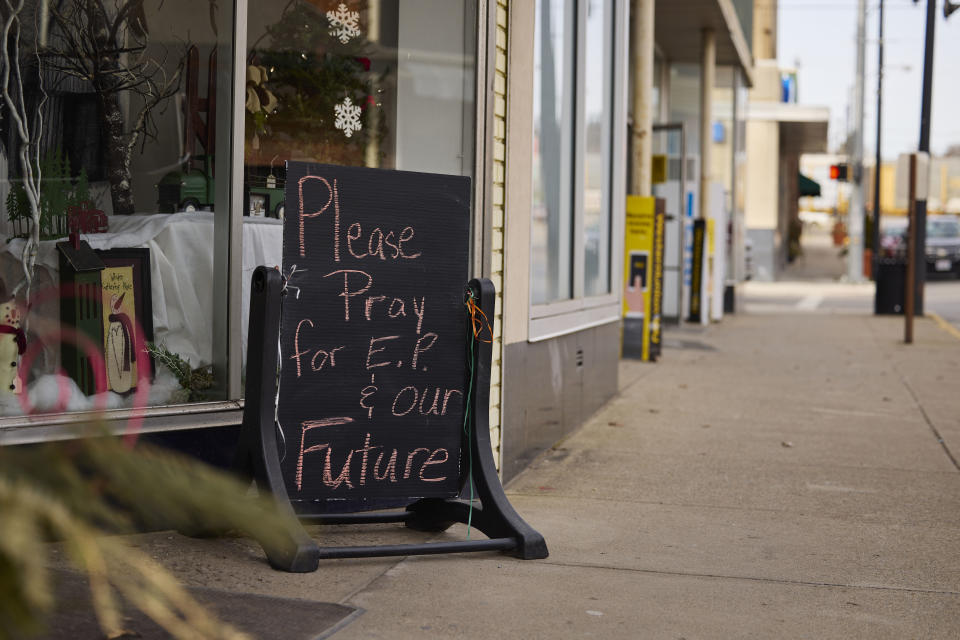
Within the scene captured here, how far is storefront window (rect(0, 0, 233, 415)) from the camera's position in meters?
4.26

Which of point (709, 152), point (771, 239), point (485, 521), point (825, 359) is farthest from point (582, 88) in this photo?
point (771, 239)

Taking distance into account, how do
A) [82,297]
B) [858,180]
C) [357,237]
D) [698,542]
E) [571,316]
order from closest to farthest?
[357,237] → [82,297] → [698,542] → [571,316] → [858,180]

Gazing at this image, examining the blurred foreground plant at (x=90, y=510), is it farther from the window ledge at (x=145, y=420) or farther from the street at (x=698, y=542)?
the window ledge at (x=145, y=420)

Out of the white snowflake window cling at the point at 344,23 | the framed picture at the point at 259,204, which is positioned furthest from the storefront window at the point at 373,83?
the framed picture at the point at 259,204

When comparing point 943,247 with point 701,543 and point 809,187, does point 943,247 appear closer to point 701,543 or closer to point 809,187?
point 809,187

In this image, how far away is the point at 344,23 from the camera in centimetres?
545

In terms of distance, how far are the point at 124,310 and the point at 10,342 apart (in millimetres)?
502

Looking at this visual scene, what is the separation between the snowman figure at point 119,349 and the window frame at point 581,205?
2335mm

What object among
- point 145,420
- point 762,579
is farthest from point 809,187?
point 145,420

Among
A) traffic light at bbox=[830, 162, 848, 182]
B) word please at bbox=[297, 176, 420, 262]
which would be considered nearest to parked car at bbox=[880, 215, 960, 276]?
traffic light at bbox=[830, 162, 848, 182]

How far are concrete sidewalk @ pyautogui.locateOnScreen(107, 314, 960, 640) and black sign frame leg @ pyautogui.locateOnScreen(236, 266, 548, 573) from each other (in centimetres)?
8

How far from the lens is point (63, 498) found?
119 cm

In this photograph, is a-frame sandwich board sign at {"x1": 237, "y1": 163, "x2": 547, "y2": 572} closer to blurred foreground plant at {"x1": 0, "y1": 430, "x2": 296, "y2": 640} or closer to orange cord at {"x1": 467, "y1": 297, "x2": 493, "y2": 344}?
orange cord at {"x1": 467, "y1": 297, "x2": 493, "y2": 344}

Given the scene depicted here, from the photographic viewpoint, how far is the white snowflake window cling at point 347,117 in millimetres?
5422
